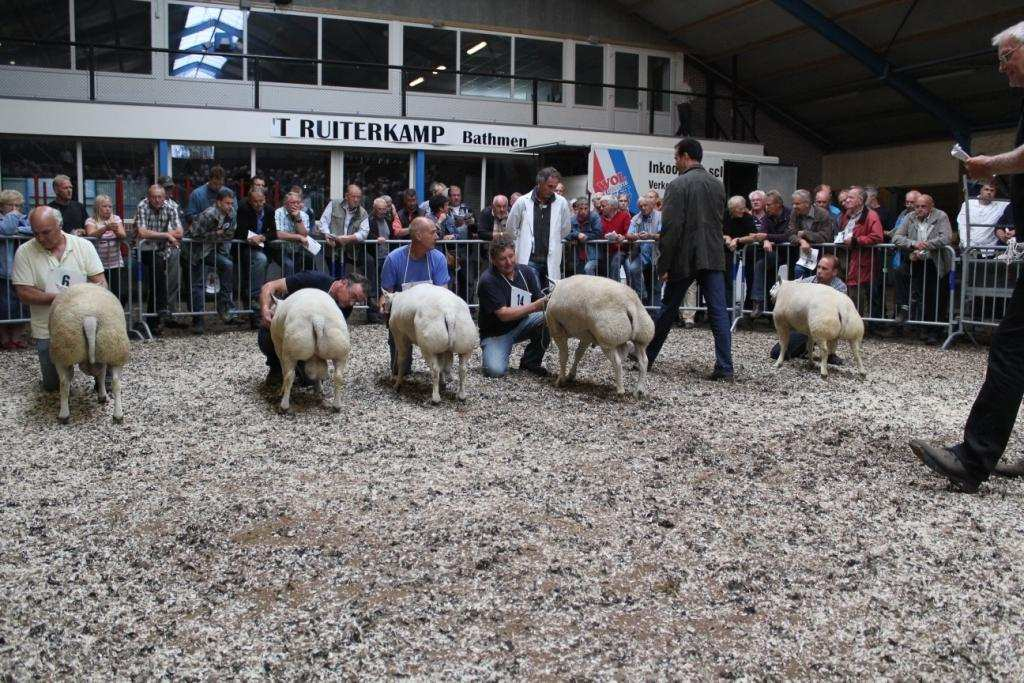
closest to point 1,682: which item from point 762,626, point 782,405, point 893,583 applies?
point 762,626

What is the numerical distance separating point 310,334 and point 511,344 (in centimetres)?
233

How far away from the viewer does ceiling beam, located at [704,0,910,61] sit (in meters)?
17.2

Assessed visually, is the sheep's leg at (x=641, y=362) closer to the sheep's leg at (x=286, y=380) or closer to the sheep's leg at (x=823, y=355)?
the sheep's leg at (x=823, y=355)

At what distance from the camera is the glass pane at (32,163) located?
50.5 feet

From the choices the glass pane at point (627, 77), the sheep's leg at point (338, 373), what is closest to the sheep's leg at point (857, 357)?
the sheep's leg at point (338, 373)

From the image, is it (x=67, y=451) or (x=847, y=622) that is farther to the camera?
(x=67, y=451)

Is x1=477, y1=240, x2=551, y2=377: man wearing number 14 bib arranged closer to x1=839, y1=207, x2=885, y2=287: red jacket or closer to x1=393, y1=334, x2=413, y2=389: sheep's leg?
x1=393, y1=334, x2=413, y2=389: sheep's leg

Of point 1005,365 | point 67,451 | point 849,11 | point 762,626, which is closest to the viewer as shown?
point 762,626

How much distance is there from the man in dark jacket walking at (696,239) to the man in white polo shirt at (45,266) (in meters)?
4.85

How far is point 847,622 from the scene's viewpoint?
125 inches

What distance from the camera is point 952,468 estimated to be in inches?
181

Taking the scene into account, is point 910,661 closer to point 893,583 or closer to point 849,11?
point 893,583

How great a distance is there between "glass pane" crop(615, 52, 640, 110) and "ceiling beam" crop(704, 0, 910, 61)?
2.03 metres

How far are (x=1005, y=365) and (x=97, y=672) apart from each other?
4.21m
